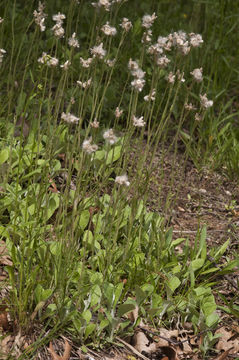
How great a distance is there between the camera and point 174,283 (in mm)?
2586

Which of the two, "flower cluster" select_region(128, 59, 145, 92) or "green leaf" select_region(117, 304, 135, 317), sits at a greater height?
"flower cluster" select_region(128, 59, 145, 92)

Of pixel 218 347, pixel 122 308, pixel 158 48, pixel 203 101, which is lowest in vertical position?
pixel 218 347

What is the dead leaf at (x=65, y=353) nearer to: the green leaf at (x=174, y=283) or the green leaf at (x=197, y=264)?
the green leaf at (x=174, y=283)

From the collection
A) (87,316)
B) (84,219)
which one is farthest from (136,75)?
(87,316)

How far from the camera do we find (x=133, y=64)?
220 cm

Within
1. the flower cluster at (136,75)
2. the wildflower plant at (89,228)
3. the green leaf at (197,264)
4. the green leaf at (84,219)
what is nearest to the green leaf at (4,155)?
the wildflower plant at (89,228)

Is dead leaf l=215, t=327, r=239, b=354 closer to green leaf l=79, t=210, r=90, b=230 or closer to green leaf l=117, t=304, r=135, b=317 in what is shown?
green leaf l=117, t=304, r=135, b=317

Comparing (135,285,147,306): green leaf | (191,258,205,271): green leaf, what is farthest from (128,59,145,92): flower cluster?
(191,258,205,271): green leaf

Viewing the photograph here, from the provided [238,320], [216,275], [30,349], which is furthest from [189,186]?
[30,349]

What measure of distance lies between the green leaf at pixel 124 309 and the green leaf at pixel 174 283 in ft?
1.06

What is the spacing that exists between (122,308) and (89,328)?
17 centimetres

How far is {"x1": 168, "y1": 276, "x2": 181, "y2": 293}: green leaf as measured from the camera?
2574 millimetres

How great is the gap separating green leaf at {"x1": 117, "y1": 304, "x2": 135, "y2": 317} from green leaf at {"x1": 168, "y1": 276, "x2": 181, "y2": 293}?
1.06 feet

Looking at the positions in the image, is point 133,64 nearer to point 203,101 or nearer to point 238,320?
point 203,101
